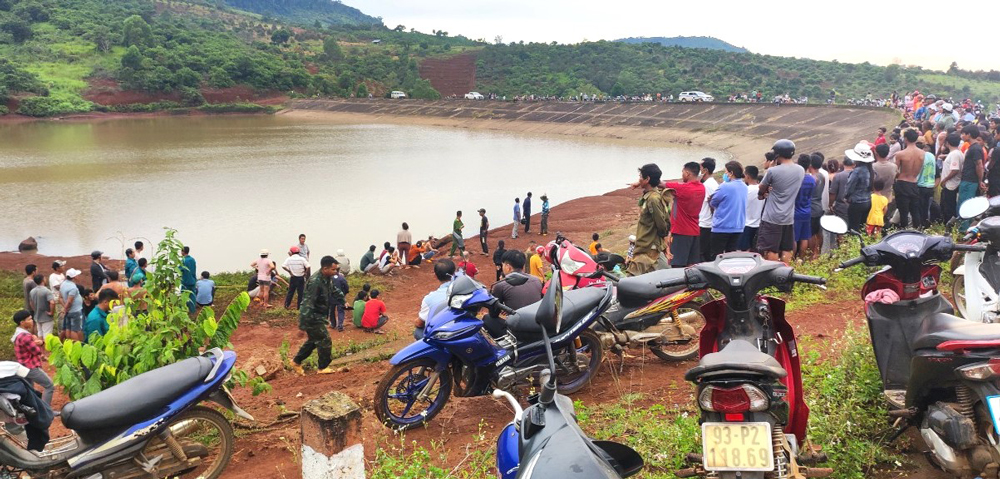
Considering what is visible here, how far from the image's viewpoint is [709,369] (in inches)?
113

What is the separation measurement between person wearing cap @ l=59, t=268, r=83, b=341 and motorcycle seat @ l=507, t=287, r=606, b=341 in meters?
7.25

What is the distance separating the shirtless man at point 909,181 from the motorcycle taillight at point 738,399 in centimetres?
692

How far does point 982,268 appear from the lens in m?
5.05

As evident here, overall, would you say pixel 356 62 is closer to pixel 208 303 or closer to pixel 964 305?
pixel 208 303

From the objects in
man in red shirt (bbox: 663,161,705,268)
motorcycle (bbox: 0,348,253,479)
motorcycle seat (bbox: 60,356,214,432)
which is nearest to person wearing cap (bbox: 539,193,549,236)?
man in red shirt (bbox: 663,161,705,268)

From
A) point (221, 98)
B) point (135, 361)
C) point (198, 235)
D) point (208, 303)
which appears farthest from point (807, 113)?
point (221, 98)

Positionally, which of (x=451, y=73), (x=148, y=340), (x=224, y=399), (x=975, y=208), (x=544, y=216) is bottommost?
(x=544, y=216)

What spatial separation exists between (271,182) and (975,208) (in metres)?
28.7

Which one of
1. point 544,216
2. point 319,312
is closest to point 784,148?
point 319,312

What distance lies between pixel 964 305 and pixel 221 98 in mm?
75028

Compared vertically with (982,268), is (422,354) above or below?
below

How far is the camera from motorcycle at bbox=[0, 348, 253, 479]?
3986mm

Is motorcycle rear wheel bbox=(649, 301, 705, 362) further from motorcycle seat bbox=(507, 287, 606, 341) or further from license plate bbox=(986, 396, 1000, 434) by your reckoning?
license plate bbox=(986, 396, 1000, 434)

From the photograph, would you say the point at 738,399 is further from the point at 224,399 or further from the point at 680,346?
the point at 680,346
